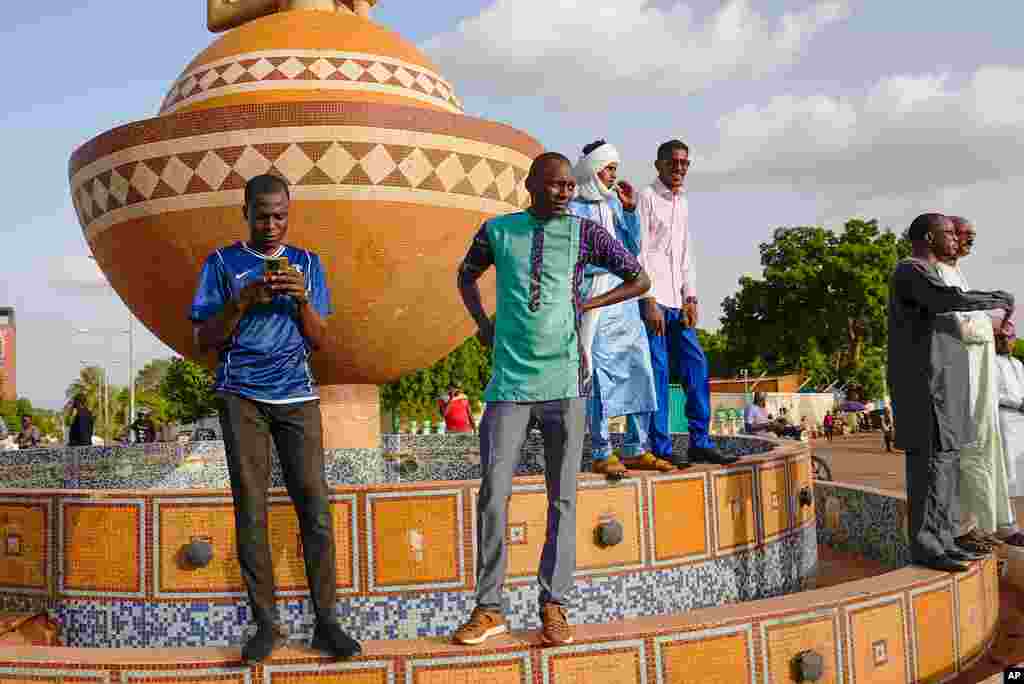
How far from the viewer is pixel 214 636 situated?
380cm

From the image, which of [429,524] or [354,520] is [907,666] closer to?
[429,524]

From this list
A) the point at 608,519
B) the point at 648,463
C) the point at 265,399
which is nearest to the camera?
the point at 265,399

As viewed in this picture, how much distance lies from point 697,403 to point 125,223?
385 centimetres

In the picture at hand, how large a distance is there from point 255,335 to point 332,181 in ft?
10.1

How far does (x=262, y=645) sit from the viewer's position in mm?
2664

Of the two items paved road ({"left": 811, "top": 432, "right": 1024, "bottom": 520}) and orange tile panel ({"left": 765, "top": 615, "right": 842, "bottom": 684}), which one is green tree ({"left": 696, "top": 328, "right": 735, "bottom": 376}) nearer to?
paved road ({"left": 811, "top": 432, "right": 1024, "bottom": 520})

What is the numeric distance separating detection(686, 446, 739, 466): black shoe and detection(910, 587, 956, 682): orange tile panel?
120 cm

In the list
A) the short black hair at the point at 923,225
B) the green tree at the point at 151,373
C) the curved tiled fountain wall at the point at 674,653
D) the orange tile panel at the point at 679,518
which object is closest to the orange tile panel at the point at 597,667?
the curved tiled fountain wall at the point at 674,653

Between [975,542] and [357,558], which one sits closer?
[357,558]

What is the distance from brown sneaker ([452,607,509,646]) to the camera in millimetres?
2721

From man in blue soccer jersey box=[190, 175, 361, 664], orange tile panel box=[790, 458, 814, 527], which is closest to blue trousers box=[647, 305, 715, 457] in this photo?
orange tile panel box=[790, 458, 814, 527]

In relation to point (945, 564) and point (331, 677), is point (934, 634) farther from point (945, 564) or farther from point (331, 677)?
point (331, 677)

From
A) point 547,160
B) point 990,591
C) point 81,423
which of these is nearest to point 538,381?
point 547,160

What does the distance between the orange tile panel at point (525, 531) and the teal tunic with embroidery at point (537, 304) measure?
1125 millimetres
